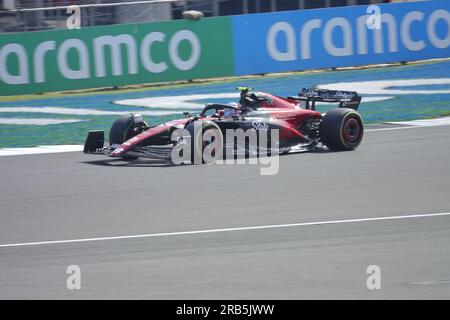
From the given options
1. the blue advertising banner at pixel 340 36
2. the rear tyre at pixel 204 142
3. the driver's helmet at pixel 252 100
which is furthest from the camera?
the blue advertising banner at pixel 340 36

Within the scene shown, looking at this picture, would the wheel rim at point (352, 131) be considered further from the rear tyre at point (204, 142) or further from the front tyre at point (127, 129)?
A: the front tyre at point (127, 129)

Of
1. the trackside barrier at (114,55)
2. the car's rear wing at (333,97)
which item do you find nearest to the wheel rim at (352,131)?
the car's rear wing at (333,97)

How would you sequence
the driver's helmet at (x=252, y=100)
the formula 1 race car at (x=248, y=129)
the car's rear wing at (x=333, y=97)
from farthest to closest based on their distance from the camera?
the car's rear wing at (x=333, y=97)
the driver's helmet at (x=252, y=100)
the formula 1 race car at (x=248, y=129)

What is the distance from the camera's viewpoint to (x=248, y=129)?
12742 mm

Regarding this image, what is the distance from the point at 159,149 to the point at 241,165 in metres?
1.13

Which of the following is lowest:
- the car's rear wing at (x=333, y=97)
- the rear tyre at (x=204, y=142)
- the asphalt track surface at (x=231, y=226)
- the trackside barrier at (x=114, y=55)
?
the asphalt track surface at (x=231, y=226)

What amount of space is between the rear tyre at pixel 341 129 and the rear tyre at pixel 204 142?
5.28 ft

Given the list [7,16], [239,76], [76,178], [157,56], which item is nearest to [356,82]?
[239,76]

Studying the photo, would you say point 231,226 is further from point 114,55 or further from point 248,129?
point 114,55

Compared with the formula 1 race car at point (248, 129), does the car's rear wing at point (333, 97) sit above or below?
above

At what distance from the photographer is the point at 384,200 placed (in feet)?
32.1

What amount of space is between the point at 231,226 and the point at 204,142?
12.3ft

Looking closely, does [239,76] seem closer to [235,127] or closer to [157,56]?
[157,56]

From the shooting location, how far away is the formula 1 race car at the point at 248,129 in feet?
40.9
